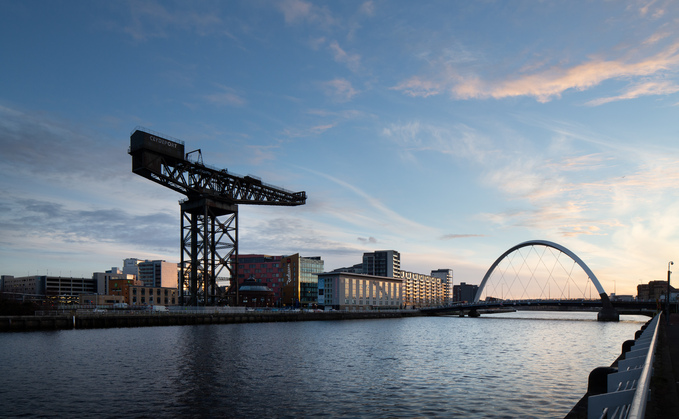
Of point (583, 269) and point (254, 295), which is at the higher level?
point (583, 269)

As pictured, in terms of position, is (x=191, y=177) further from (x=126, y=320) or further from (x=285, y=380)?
(x=285, y=380)

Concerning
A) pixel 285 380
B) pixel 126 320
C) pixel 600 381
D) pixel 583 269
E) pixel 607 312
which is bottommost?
pixel 607 312

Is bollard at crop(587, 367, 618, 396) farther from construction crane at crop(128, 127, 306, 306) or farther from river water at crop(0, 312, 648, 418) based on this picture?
construction crane at crop(128, 127, 306, 306)

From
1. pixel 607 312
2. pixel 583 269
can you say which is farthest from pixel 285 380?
pixel 583 269

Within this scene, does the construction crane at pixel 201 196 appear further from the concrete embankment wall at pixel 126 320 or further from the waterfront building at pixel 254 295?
the waterfront building at pixel 254 295

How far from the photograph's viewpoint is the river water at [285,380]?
74.4ft

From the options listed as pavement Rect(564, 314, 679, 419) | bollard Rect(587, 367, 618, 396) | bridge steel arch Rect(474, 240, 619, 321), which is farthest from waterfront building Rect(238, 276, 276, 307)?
bollard Rect(587, 367, 618, 396)

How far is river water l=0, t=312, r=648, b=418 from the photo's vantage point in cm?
2269

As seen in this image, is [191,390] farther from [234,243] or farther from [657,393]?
[234,243]

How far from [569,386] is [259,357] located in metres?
23.3

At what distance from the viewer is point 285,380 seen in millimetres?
30312

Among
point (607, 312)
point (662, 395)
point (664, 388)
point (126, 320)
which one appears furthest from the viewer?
point (607, 312)

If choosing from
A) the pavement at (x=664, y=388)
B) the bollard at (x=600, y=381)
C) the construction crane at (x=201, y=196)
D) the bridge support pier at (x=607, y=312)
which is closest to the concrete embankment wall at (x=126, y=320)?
the construction crane at (x=201, y=196)

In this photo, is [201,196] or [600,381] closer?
[600,381]
